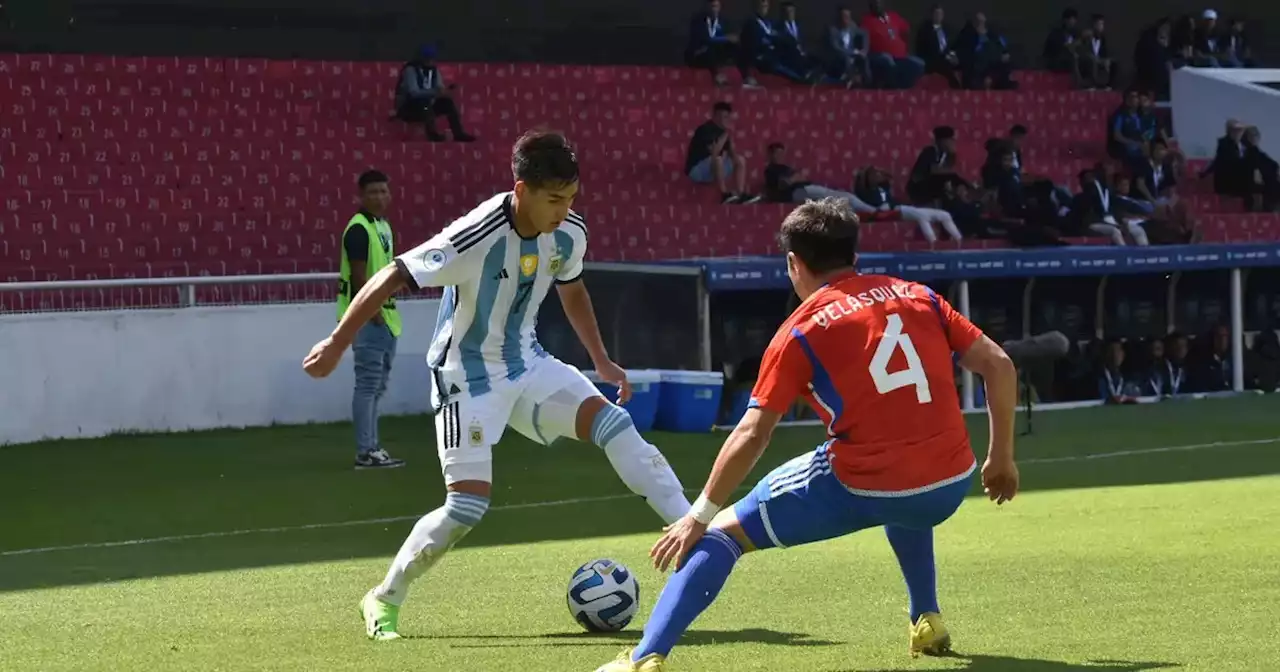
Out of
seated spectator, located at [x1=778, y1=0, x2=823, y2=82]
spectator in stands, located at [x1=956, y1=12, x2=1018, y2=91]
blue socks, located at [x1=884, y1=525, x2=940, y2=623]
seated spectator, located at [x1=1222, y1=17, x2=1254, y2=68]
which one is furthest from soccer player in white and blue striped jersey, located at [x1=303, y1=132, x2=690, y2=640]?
seated spectator, located at [x1=1222, y1=17, x2=1254, y2=68]

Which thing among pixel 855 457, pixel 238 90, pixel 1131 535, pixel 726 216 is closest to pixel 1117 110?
pixel 726 216

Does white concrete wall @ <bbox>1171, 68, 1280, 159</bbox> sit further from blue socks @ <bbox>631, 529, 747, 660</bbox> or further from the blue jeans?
blue socks @ <bbox>631, 529, 747, 660</bbox>

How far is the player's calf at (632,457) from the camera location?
7.05 m

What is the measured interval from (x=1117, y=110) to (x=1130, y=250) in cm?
789

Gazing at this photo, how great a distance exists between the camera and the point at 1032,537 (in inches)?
375

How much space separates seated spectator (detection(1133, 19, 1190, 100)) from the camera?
28.8 metres

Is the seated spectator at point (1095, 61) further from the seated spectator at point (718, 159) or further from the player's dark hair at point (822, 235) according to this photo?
the player's dark hair at point (822, 235)

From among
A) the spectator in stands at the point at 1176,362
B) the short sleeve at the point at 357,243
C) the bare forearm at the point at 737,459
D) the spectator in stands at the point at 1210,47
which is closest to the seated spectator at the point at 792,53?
the spectator in stands at the point at 1210,47

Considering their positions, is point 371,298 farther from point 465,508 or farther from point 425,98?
point 425,98

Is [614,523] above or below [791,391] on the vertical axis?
below

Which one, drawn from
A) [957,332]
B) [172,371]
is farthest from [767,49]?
[957,332]

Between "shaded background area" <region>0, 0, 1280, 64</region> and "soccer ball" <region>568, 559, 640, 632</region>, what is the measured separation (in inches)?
676

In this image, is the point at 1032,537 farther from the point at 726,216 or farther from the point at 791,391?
the point at 726,216

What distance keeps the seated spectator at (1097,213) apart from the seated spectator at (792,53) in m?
4.25
